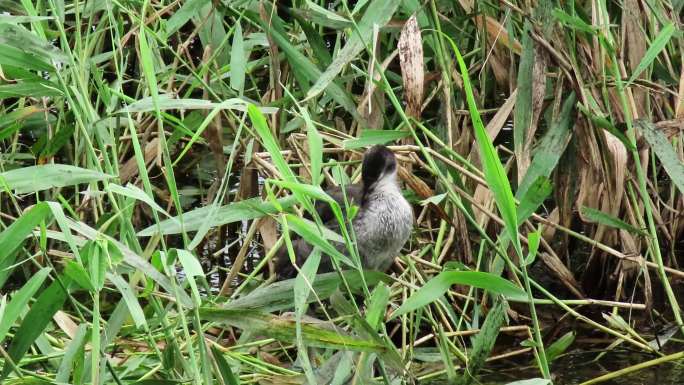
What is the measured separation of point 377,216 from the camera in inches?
162

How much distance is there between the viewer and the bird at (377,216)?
407cm

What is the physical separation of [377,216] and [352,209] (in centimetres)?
115

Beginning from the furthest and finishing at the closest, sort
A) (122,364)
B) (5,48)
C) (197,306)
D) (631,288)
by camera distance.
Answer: (631,288), (122,364), (5,48), (197,306)

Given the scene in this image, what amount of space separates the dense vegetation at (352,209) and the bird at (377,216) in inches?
2.9

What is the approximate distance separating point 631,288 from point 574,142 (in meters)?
0.73

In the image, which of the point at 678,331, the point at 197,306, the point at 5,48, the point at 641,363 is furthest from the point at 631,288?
the point at 5,48

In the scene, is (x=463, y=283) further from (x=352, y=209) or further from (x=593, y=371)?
(x=593, y=371)

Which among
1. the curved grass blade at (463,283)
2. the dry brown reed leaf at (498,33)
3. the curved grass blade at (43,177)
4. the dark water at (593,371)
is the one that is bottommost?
the dark water at (593,371)

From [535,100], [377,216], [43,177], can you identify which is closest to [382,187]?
[377,216]

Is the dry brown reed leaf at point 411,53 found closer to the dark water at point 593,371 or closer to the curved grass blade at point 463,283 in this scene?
the curved grass blade at point 463,283

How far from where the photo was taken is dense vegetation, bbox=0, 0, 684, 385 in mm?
2949

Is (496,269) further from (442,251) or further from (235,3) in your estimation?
(235,3)

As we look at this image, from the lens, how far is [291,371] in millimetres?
3689

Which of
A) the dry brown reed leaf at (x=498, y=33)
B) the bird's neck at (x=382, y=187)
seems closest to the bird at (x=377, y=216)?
the bird's neck at (x=382, y=187)
